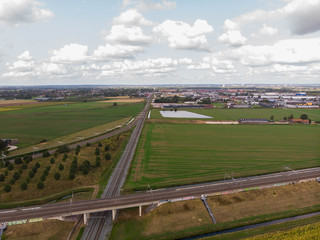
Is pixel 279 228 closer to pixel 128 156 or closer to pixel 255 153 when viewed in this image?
pixel 255 153

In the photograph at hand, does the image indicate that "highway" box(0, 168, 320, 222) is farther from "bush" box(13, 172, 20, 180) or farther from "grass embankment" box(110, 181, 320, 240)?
"bush" box(13, 172, 20, 180)

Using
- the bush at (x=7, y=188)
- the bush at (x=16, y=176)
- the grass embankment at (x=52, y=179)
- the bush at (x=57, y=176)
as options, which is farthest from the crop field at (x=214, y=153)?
the bush at (x=16, y=176)

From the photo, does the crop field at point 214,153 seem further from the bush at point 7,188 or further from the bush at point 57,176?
the bush at point 7,188

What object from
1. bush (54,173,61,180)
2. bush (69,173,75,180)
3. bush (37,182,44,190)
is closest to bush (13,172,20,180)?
bush (37,182,44,190)

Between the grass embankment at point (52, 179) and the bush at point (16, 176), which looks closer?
the grass embankment at point (52, 179)

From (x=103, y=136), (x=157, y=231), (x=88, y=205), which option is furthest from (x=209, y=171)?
(x=103, y=136)

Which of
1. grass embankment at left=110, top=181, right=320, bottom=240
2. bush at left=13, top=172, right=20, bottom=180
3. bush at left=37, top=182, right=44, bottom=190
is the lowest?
grass embankment at left=110, top=181, right=320, bottom=240

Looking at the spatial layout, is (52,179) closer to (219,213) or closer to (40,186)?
(40,186)

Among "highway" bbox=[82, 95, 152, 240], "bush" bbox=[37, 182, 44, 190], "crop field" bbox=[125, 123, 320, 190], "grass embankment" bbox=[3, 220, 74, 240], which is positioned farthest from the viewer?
"crop field" bbox=[125, 123, 320, 190]
